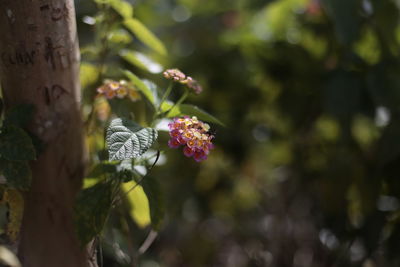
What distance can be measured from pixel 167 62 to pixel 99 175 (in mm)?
865

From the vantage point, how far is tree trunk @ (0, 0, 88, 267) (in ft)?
2.33

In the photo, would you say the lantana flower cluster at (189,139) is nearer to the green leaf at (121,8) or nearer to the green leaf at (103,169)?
the green leaf at (103,169)

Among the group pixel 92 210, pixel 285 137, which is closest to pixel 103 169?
pixel 92 210

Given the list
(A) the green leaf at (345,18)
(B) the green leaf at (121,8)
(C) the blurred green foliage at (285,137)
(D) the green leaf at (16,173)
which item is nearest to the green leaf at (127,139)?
(D) the green leaf at (16,173)

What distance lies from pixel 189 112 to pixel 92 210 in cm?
20

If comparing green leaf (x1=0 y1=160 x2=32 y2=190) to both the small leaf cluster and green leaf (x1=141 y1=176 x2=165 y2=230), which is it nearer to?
the small leaf cluster

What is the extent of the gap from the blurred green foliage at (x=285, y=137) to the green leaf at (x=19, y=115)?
44 cm

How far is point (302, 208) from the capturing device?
179cm

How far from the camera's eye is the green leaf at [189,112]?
28.7 inches

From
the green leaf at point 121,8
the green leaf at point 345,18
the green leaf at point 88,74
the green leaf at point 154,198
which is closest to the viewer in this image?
the green leaf at point 154,198

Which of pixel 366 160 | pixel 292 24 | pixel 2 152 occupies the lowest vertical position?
pixel 366 160

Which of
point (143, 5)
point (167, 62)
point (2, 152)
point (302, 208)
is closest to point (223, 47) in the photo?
point (167, 62)

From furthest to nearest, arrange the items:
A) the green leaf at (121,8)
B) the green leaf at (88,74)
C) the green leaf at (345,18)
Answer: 1. the green leaf at (345,18)
2. the green leaf at (88,74)
3. the green leaf at (121,8)

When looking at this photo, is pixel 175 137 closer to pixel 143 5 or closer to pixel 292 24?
pixel 292 24
